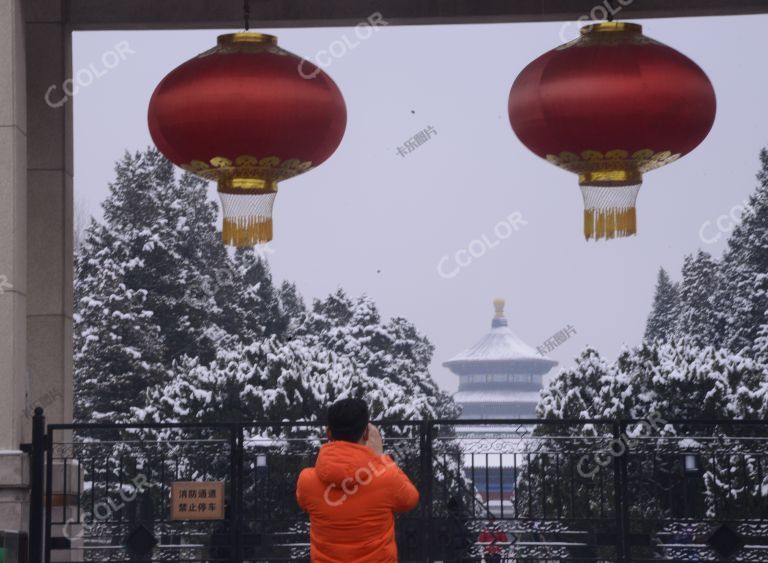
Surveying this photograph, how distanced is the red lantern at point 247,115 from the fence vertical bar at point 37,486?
1303 mm

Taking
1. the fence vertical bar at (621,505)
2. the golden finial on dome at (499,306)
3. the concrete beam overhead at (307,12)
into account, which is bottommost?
the fence vertical bar at (621,505)

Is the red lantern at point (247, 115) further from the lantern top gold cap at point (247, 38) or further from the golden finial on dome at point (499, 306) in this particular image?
the golden finial on dome at point (499, 306)

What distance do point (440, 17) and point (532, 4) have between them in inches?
19.1

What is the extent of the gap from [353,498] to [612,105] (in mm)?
2413

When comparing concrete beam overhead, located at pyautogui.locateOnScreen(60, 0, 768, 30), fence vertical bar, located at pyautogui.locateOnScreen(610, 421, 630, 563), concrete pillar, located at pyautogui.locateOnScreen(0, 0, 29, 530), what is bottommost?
fence vertical bar, located at pyautogui.locateOnScreen(610, 421, 630, 563)

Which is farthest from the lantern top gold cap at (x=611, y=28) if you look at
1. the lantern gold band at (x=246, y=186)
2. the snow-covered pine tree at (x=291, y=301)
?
the snow-covered pine tree at (x=291, y=301)

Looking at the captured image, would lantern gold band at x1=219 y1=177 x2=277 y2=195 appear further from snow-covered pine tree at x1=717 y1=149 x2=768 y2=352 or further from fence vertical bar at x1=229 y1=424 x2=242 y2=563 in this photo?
snow-covered pine tree at x1=717 y1=149 x2=768 y2=352

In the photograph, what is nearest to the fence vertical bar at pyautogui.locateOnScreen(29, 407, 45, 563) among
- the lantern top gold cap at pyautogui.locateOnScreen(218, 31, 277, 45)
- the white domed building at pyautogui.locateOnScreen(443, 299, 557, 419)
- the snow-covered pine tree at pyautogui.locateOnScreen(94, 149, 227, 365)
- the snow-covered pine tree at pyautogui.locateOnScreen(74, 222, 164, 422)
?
the lantern top gold cap at pyautogui.locateOnScreen(218, 31, 277, 45)

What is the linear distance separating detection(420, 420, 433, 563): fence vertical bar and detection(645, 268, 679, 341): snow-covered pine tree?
3370 cm

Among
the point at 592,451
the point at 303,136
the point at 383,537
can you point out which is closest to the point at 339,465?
the point at 383,537

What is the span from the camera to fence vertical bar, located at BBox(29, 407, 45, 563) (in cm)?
659

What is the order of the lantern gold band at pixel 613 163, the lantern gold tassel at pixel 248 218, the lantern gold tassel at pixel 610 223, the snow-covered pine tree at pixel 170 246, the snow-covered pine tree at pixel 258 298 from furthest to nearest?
the snow-covered pine tree at pixel 258 298 < the snow-covered pine tree at pixel 170 246 < the lantern gold tassel at pixel 248 218 < the lantern gold tassel at pixel 610 223 < the lantern gold band at pixel 613 163

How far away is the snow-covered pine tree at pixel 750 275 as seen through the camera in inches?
1242

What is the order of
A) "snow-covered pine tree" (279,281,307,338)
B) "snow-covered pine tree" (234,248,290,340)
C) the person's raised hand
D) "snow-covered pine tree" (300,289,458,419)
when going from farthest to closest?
"snow-covered pine tree" (279,281,307,338) < "snow-covered pine tree" (300,289,458,419) < "snow-covered pine tree" (234,248,290,340) < the person's raised hand
